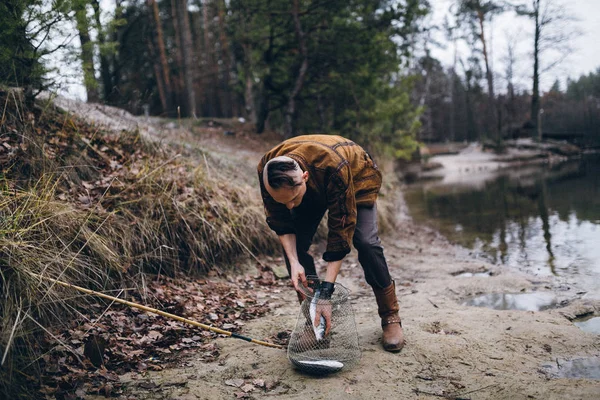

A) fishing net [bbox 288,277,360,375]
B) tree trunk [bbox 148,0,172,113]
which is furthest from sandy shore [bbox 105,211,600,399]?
tree trunk [bbox 148,0,172,113]

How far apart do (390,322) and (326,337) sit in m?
0.51

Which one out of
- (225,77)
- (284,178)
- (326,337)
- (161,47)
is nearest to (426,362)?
(326,337)

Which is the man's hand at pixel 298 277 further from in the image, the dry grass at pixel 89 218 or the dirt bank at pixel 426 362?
the dry grass at pixel 89 218

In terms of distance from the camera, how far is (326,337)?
10.2ft

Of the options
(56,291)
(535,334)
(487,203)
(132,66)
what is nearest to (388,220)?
(487,203)

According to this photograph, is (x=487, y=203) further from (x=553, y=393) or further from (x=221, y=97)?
(x=221, y=97)

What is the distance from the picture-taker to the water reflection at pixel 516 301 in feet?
13.8

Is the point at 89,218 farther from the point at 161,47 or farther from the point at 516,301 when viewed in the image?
the point at 161,47

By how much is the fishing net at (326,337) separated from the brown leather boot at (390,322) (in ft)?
0.96

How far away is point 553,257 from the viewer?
6.00 meters

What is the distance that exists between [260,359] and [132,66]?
2127cm

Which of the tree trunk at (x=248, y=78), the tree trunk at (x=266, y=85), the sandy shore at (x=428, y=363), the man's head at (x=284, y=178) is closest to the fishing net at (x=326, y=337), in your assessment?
the sandy shore at (x=428, y=363)

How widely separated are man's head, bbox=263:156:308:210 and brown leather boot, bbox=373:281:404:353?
1103 mm

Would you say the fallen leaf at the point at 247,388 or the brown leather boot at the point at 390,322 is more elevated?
the brown leather boot at the point at 390,322
